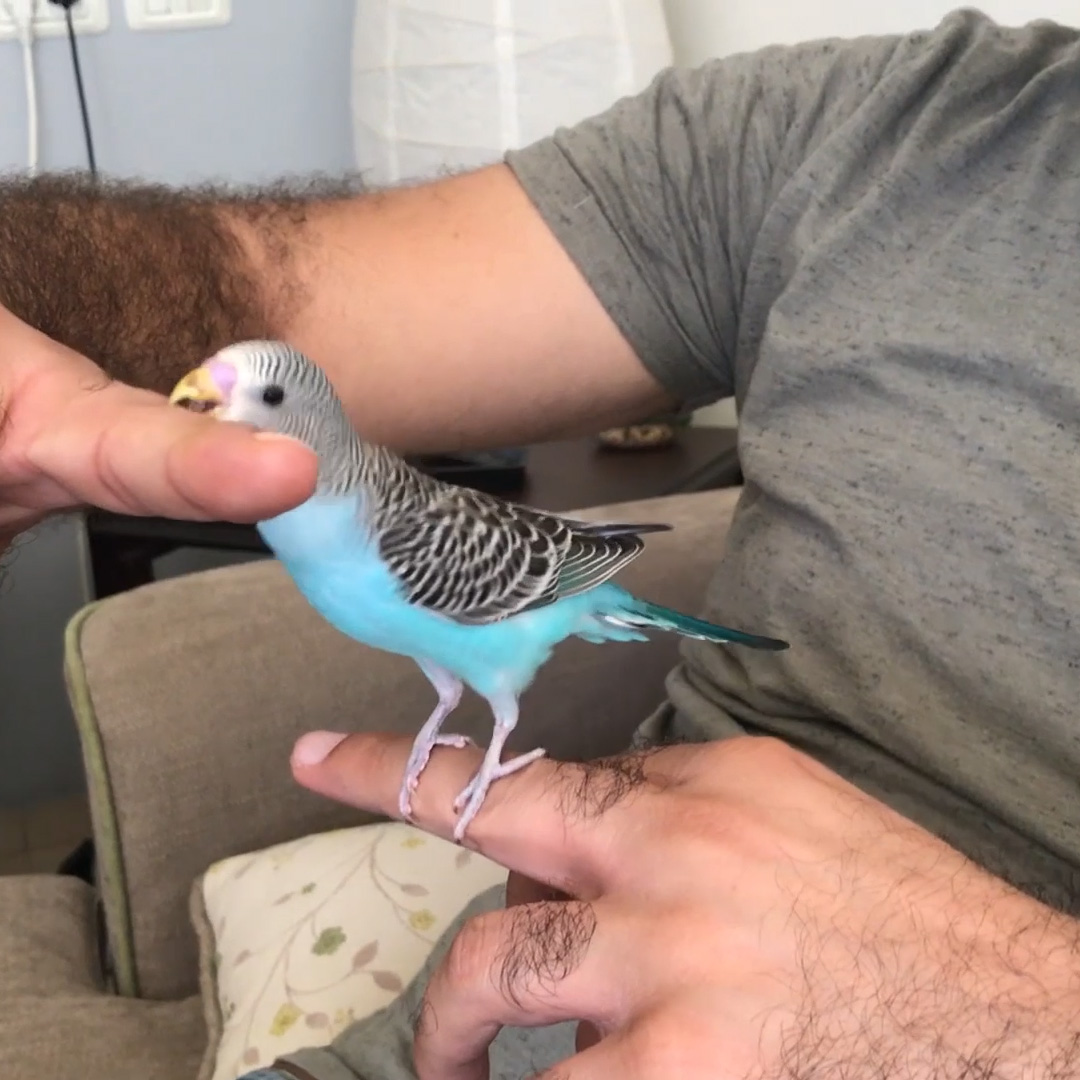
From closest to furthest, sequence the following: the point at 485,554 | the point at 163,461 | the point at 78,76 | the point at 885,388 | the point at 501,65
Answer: the point at 163,461, the point at 485,554, the point at 885,388, the point at 501,65, the point at 78,76

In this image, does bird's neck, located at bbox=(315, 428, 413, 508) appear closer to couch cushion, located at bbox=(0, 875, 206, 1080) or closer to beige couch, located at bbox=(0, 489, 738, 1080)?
beige couch, located at bbox=(0, 489, 738, 1080)

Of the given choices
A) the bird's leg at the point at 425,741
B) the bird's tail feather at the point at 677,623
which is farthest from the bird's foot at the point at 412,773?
the bird's tail feather at the point at 677,623

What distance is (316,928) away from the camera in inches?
28.0

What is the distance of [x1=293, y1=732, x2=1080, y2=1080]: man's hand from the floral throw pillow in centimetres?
22

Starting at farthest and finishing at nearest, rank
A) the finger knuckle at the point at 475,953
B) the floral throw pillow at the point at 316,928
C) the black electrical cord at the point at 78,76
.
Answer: the black electrical cord at the point at 78,76 → the floral throw pillow at the point at 316,928 → the finger knuckle at the point at 475,953

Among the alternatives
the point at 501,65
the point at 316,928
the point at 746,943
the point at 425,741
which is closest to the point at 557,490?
the point at 501,65

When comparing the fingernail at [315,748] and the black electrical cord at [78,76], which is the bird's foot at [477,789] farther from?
the black electrical cord at [78,76]

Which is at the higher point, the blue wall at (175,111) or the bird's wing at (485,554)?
the blue wall at (175,111)

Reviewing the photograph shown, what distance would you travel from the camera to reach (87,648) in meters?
0.78

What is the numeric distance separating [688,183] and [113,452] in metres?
0.46

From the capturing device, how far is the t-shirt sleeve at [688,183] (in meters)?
0.69

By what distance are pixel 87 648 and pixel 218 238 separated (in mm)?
305

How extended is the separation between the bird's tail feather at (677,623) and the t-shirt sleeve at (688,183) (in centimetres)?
25

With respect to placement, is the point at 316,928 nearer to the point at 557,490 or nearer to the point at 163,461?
the point at 163,461
